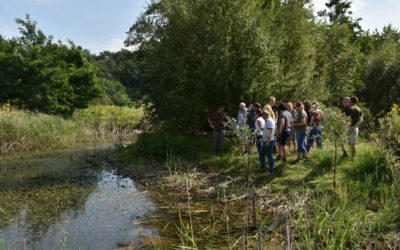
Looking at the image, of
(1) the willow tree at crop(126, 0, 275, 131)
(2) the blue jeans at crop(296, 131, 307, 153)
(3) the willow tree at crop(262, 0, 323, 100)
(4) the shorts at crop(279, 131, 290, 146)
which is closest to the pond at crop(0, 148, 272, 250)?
(4) the shorts at crop(279, 131, 290, 146)

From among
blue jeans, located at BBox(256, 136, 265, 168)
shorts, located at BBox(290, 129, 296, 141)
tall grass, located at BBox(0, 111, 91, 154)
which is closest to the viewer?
blue jeans, located at BBox(256, 136, 265, 168)

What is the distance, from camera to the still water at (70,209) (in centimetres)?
936

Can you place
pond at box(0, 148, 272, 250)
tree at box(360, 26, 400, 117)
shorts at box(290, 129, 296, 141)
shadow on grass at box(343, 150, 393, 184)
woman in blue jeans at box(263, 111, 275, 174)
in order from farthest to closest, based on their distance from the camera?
1. tree at box(360, 26, 400, 117)
2. shorts at box(290, 129, 296, 141)
3. woman in blue jeans at box(263, 111, 275, 174)
4. shadow on grass at box(343, 150, 393, 184)
5. pond at box(0, 148, 272, 250)

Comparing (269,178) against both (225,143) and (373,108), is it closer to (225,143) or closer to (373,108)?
(225,143)

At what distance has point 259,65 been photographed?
57.6 feet

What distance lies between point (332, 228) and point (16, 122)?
20542 mm

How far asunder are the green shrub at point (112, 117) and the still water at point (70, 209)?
20.0 m

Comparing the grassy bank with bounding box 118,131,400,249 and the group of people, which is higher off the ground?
the group of people

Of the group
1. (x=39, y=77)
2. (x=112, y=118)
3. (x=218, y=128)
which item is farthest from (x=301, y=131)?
(x=112, y=118)

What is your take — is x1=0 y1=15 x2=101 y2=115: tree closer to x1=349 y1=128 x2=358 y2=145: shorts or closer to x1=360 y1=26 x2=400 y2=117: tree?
x1=360 y1=26 x2=400 y2=117: tree

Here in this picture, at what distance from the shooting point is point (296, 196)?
10555mm

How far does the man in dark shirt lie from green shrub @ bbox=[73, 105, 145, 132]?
861 inches

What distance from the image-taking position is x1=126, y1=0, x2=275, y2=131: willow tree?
57.6 feet

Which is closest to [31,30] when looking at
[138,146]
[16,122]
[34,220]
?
[16,122]
